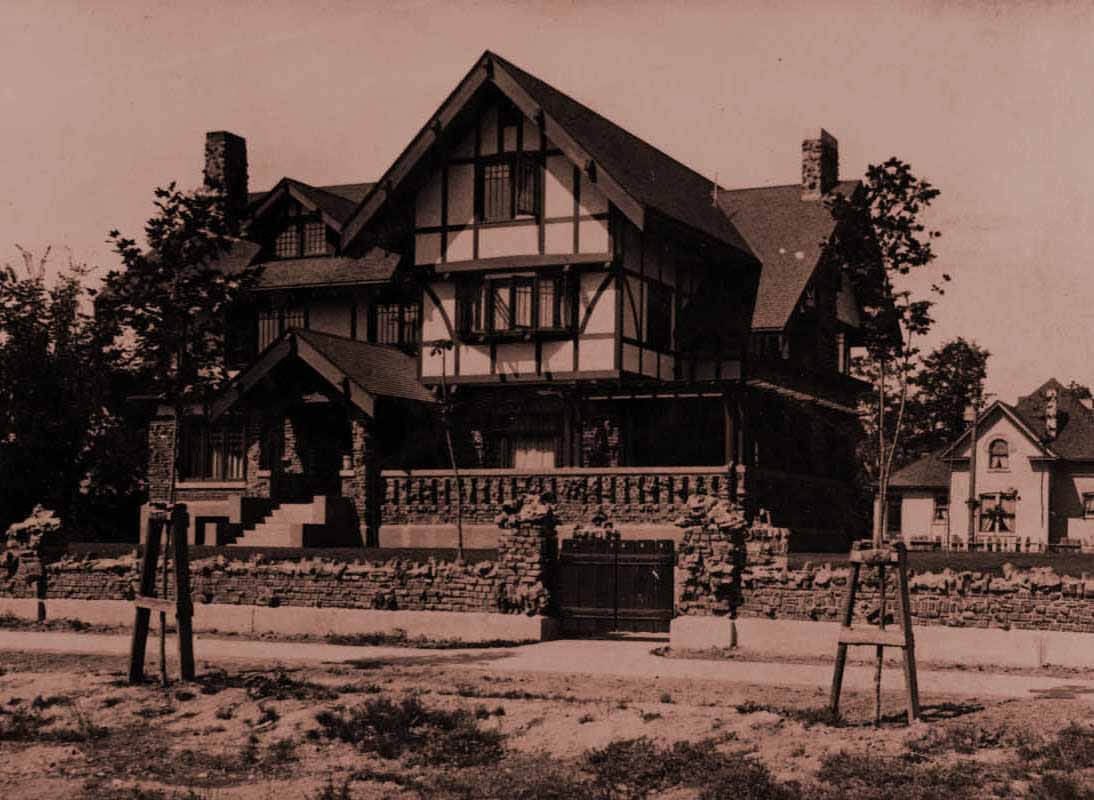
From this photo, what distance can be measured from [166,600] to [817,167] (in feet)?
95.9

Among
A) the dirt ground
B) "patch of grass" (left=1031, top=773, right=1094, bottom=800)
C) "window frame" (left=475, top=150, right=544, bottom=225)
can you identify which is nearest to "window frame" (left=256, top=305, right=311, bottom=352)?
"window frame" (left=475, top=150, right=544, bottom=225)

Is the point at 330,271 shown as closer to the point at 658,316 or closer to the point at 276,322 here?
the point at 276,322

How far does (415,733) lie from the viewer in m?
14.7

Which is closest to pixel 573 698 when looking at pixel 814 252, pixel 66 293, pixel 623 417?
pixel 623 417

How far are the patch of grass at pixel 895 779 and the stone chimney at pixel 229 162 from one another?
1306 inches

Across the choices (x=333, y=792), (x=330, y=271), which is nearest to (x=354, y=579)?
(x=333, y=792)

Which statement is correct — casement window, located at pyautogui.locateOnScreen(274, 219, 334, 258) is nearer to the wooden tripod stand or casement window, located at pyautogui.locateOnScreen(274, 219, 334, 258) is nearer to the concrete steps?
the concrete steps

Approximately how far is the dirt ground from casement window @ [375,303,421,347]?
2138cm

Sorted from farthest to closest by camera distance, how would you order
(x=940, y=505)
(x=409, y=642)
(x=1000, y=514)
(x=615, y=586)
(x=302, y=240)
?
(x=940, y=505), (x=1000, y=514), (x=302, y=240), (x=615, y=586), (x=409, y=642)

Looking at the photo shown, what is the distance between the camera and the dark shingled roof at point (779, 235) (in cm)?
3703

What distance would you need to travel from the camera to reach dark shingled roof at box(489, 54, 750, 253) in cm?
3297

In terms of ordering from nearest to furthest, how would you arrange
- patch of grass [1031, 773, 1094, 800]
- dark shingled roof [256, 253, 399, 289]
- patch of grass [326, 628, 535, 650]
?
patch of grass [1031, 773, 1094, 800], patch of grass [326, 628, 535, 650], dark shingled roof [256, 253, 399, 289]

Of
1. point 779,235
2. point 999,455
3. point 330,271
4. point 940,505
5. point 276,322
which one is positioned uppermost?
point 779,235

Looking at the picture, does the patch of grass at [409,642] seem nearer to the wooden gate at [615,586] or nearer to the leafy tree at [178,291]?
the wooden gate at [615,586]
